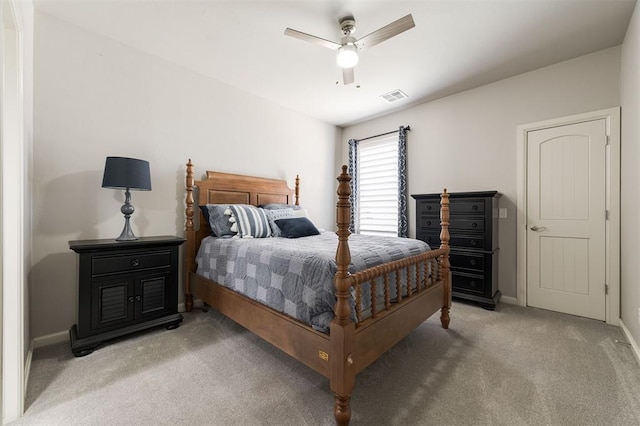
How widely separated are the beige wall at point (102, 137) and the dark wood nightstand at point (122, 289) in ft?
1.04

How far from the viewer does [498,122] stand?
11.4 feet

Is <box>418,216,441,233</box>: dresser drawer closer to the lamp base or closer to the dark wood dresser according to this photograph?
the dark wood dresser

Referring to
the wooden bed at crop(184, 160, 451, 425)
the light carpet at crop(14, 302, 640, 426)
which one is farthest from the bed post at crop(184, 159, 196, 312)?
the light carpet at crop(14, 302, 640, 426)

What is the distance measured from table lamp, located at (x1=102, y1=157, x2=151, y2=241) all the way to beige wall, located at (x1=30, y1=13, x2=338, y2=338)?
29cm

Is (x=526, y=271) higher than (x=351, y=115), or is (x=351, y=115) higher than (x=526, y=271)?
(x=351, y=115)

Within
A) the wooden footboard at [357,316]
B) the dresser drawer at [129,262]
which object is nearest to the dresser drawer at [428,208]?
the wooden footboard at [357,316]

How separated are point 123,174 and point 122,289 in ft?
3.23

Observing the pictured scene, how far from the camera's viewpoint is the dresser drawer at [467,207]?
322 cm

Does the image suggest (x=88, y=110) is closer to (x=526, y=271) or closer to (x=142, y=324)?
(x=142, y=324)

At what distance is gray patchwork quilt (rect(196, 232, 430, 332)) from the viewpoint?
1.66 m

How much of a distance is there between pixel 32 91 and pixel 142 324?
2157mm

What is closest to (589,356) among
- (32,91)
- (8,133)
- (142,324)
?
(142,324)

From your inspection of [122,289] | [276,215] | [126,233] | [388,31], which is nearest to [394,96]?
[388,31]

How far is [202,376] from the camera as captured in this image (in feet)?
6.24
